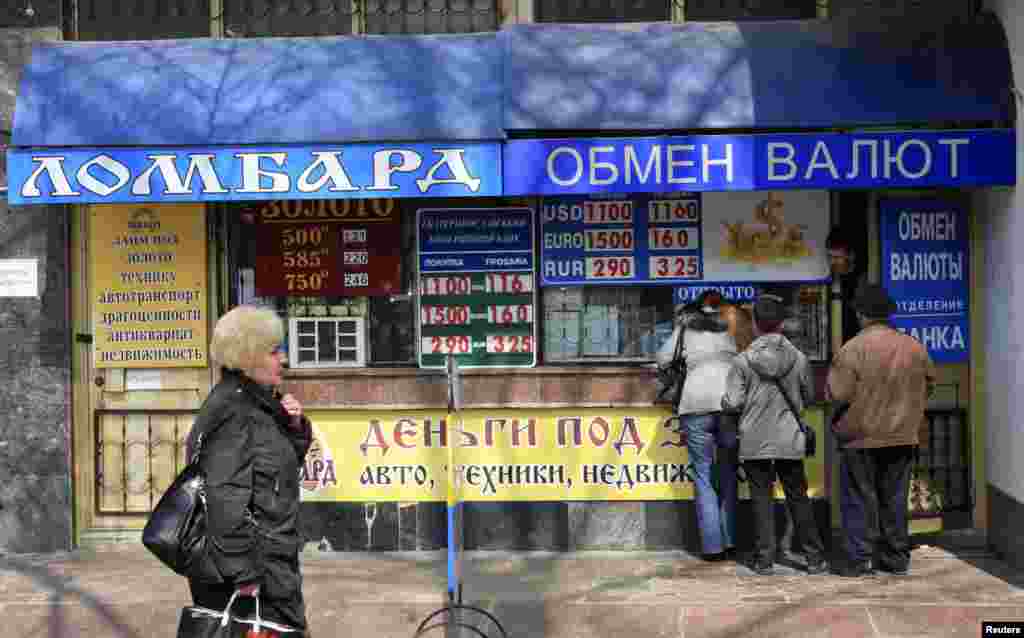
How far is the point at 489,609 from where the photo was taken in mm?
8508

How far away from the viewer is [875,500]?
8984 mm

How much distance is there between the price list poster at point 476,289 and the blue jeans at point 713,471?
51.8 inches

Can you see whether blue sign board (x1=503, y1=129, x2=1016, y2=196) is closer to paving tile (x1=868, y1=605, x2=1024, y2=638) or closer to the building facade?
the building facade

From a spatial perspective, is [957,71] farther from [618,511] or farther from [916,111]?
[618,511]

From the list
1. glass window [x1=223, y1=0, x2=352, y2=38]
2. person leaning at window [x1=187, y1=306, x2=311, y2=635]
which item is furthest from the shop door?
person leaning at window [x1=187, y1=306, x2=311, y2=635]

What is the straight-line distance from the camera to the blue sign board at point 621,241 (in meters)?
9.83

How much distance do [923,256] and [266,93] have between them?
4.65 metres

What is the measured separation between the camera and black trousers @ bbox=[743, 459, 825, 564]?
911 centimetres

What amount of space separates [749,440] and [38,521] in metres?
5.13

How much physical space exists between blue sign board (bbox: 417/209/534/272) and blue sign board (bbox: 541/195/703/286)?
156mm

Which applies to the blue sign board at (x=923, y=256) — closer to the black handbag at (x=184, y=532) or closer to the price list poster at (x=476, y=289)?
the price list poster at (x=476, y=289)

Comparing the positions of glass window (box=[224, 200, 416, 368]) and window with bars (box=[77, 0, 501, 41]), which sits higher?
window with bars (box=[77, 0, 501, 41])

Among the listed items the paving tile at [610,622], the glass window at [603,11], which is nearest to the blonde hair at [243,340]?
the paving tile at [610,622]

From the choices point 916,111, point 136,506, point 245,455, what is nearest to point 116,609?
point 136,506
